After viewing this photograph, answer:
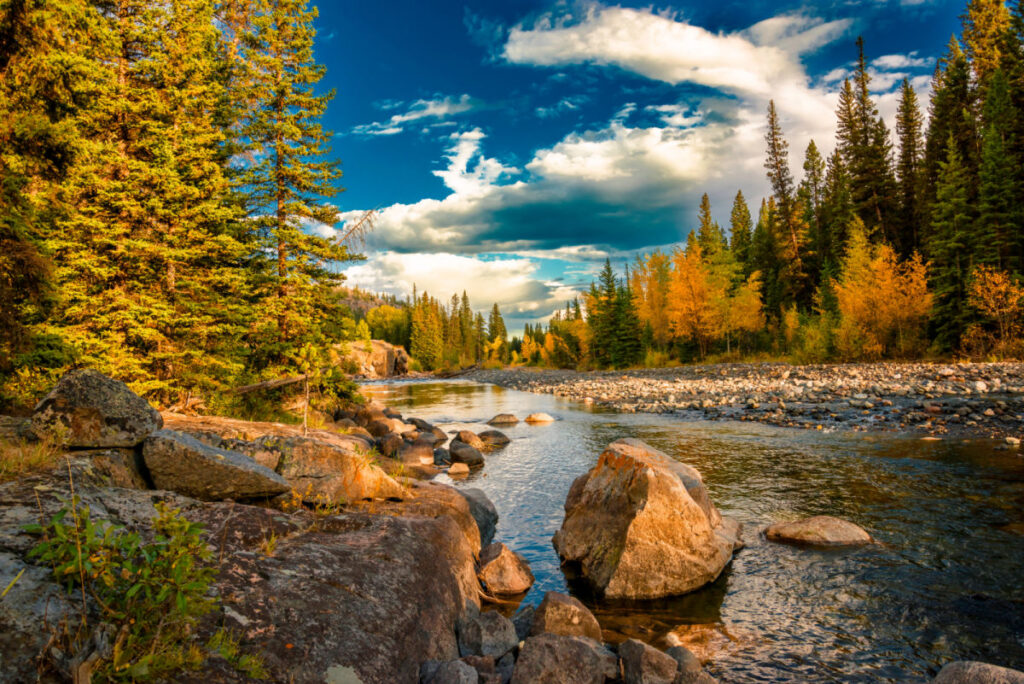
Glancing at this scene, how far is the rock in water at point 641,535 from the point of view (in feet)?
22.0

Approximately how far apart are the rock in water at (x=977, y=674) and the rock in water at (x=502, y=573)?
4.56 m

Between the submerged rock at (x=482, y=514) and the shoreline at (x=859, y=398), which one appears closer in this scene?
the submerged rock at (x=482, y=514)

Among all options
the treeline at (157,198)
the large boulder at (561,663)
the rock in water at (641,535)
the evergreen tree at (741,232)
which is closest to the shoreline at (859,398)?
the rock in water at (641,535)

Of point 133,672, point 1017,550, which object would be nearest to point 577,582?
point 133,672

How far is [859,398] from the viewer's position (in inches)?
751

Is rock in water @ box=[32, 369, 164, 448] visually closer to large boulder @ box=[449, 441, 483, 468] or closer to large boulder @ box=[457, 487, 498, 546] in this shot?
large boulder @ box=[457, 487, 498, 546]

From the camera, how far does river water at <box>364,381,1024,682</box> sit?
5.18 metres

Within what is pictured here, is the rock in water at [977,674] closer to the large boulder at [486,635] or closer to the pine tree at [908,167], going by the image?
the large boulder at [486,635]

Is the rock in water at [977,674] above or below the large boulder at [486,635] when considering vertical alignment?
above

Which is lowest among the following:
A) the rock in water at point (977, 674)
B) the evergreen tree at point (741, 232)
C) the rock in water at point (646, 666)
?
the rock in water at point (646, 666)

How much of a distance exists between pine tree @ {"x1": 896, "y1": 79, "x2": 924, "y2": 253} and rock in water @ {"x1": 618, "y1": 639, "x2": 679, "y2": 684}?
50134 millimetres

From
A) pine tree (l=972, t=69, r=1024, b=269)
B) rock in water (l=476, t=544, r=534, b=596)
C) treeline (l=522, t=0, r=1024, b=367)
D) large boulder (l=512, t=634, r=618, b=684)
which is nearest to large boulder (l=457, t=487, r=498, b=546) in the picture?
rock in water (l=476, t=544, r=534, b=596)

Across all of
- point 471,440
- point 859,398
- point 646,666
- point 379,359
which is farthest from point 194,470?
point 379,359

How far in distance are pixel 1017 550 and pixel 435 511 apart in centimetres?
851
